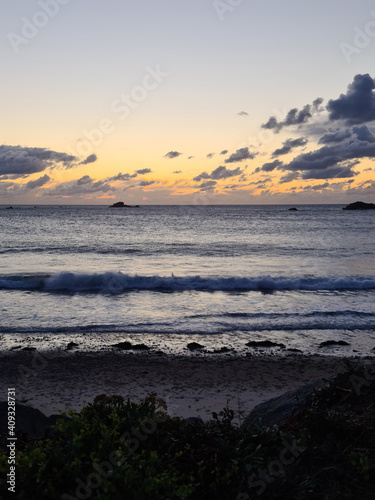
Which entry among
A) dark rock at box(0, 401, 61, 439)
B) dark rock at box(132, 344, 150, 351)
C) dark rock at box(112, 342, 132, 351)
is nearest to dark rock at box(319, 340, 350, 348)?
dark rock at box(132, 344, 150, 351)

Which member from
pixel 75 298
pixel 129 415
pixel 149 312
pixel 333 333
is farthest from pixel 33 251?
pixel 129 415

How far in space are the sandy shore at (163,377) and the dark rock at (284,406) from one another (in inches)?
99.0

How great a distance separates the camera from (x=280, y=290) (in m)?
21.6

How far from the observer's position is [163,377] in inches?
384

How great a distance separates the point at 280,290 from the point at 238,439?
1852 centimetres

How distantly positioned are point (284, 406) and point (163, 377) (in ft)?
17.7

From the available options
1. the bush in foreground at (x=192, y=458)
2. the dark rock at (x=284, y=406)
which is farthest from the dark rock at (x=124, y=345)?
the bush in foreground at (x=192, y=458)

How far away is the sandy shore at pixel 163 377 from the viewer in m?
8.41

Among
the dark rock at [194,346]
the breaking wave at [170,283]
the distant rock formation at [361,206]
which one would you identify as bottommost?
the dark rock at [194,346]

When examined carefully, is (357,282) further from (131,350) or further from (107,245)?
(107,245)
